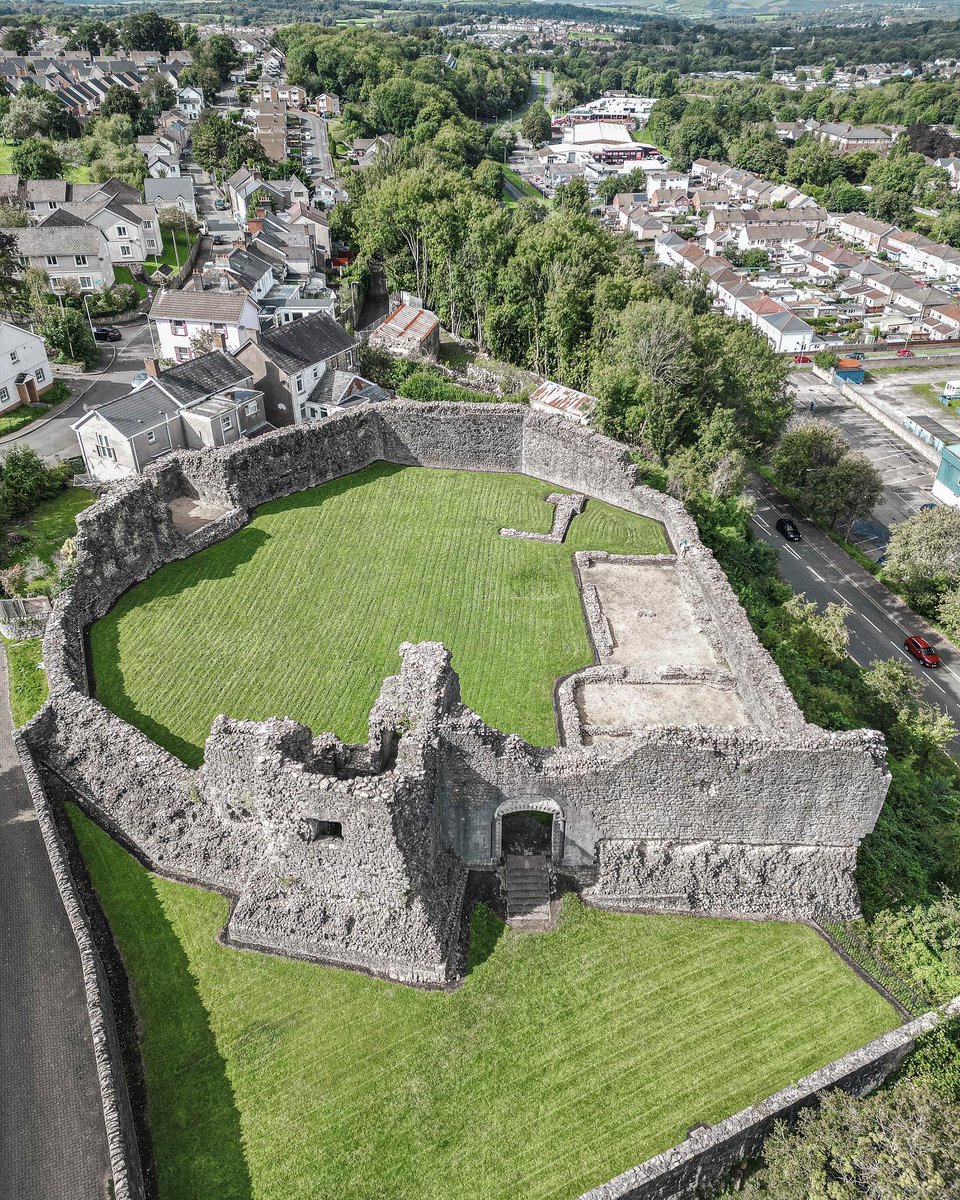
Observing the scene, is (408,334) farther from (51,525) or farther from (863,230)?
(863,230)

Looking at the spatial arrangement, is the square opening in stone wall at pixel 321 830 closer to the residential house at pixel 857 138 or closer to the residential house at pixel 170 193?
the residential house at pixel 170 193

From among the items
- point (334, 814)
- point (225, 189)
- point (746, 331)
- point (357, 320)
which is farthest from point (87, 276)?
point (334, 814)

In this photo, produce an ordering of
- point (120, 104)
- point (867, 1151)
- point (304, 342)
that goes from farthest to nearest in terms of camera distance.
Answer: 1. point (120, 104)
2. point (304, 342)
3. point (867, 1151)

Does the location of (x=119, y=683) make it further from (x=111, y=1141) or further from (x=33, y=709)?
(x=111, y=1141)

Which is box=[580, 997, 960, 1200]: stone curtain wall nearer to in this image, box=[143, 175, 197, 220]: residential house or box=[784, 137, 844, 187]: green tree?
box=[143, 175, 197, 220]: residential house

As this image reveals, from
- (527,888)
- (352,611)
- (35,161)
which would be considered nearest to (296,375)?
(352,611)

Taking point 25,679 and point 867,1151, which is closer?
point 867,1151

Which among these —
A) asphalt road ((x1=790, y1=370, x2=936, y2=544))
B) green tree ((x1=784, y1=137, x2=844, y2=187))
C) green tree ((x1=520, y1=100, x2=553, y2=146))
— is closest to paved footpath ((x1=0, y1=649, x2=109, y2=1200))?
asphalt road ((x1=790, y1=370, x2=936, y2=544))
